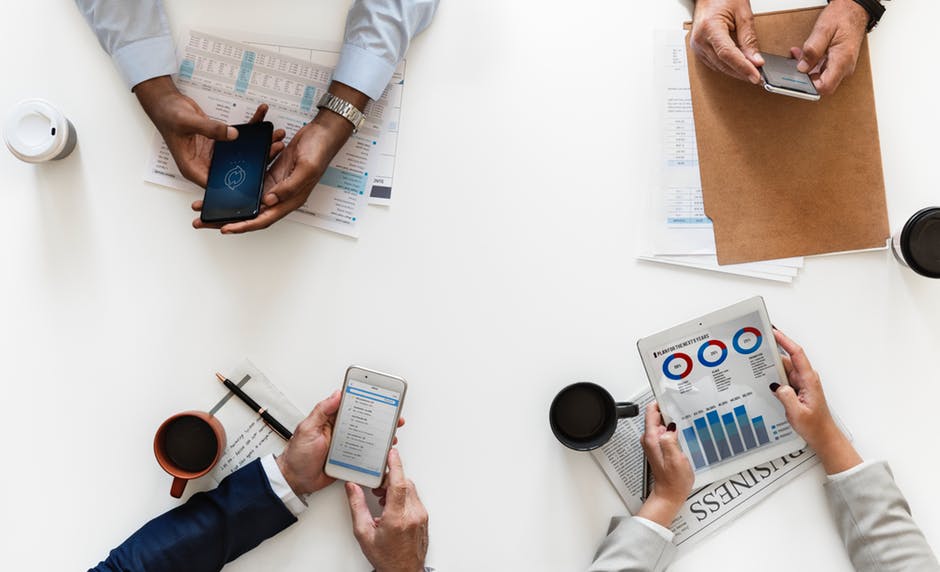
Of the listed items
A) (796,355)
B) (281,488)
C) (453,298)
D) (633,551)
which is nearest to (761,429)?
(796,355)

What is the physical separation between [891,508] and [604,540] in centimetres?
44

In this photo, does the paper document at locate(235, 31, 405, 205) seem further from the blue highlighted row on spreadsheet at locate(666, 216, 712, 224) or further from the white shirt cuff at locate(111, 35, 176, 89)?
the blue highlighted row on spreadsheet at locate(666, 216, 712, 224)

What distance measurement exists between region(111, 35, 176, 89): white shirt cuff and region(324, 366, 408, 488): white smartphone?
1.82 feet

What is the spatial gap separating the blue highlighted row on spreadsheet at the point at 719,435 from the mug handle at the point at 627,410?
90 mm

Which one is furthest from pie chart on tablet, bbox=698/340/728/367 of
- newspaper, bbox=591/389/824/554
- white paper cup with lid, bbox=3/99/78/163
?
white paper cup with lid, bbox=3/99/78/163

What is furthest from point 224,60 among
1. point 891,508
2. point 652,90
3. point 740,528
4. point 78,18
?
point 891,508

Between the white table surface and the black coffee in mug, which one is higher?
the white table surface

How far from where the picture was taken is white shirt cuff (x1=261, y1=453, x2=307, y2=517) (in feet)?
3.18

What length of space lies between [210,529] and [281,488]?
0.12m

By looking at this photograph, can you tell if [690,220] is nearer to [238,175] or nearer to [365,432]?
[365,432]

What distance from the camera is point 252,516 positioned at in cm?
97

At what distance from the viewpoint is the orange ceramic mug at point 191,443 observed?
0.97 m

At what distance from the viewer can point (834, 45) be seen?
3.31 feet

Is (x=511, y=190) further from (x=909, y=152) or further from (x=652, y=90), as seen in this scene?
(x=909, y=152)
